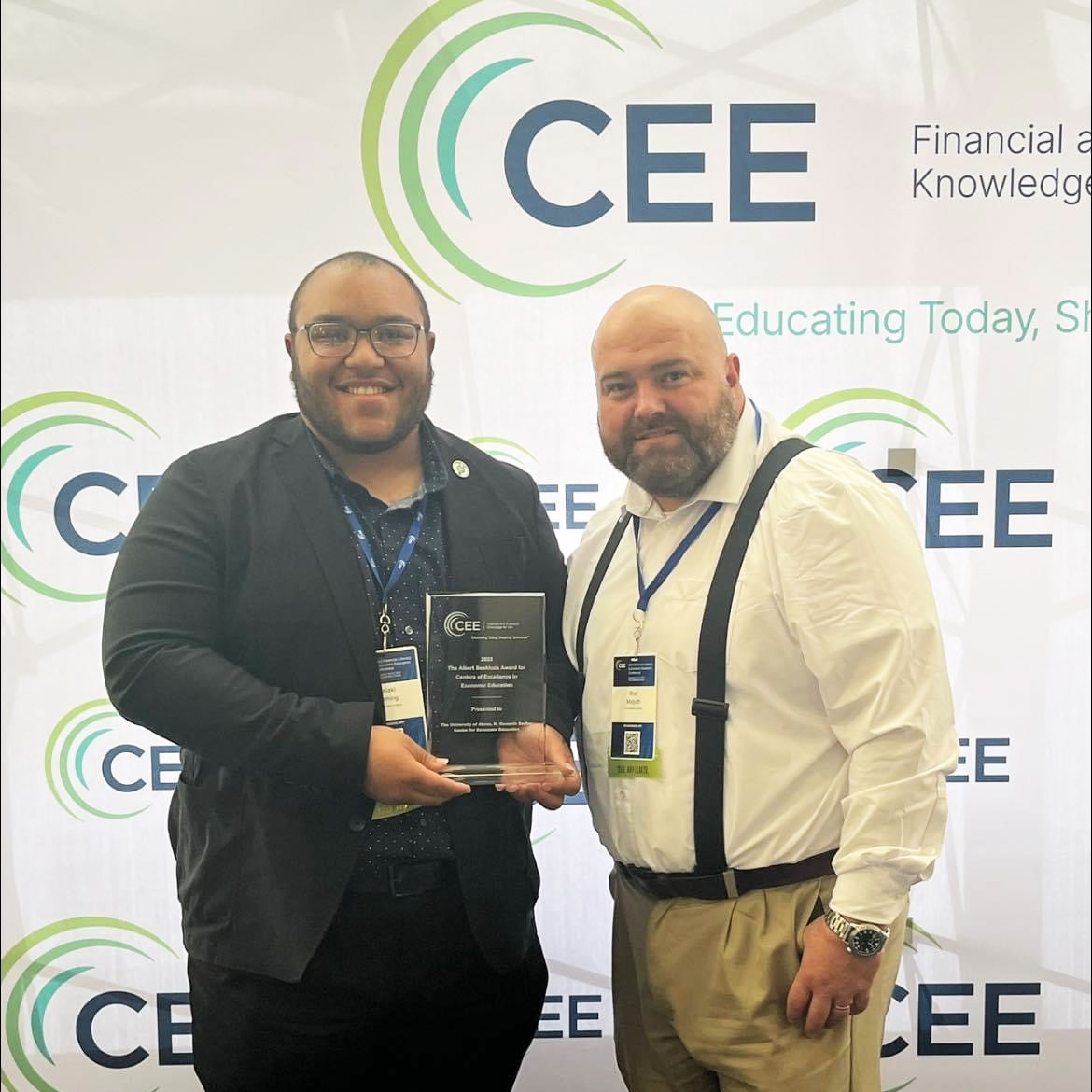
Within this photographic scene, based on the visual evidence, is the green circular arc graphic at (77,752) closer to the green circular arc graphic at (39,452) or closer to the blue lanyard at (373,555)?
the green circular arc graphic at (39,452)

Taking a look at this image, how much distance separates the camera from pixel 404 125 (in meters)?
1.99

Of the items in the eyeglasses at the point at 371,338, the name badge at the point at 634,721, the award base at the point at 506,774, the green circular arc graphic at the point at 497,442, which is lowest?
the award base at the point at 506,774

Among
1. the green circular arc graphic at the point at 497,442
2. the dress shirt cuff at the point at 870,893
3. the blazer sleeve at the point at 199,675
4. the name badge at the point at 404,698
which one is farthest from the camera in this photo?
the green circular arc graphic at the point at 497,442

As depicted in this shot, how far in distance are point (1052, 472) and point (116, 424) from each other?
6.55 ft

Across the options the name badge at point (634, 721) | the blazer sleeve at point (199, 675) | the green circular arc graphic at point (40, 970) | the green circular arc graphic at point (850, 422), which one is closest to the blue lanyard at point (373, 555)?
the blazer sleeve at point (199, 675)

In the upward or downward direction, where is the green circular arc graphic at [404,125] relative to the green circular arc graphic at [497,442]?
upward

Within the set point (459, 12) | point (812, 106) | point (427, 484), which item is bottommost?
point (427, 484)

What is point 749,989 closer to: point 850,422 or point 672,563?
point 672,563

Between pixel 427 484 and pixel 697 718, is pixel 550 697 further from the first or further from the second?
pixel 427 484

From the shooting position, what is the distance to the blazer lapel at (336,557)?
172cm

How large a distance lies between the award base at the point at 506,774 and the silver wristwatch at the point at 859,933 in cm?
50

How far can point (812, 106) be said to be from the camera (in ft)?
6.52

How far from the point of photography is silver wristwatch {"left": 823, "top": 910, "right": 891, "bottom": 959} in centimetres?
152

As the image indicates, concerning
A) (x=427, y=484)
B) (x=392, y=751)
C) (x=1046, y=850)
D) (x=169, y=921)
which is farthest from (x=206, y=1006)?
(x=1046, y=850)
